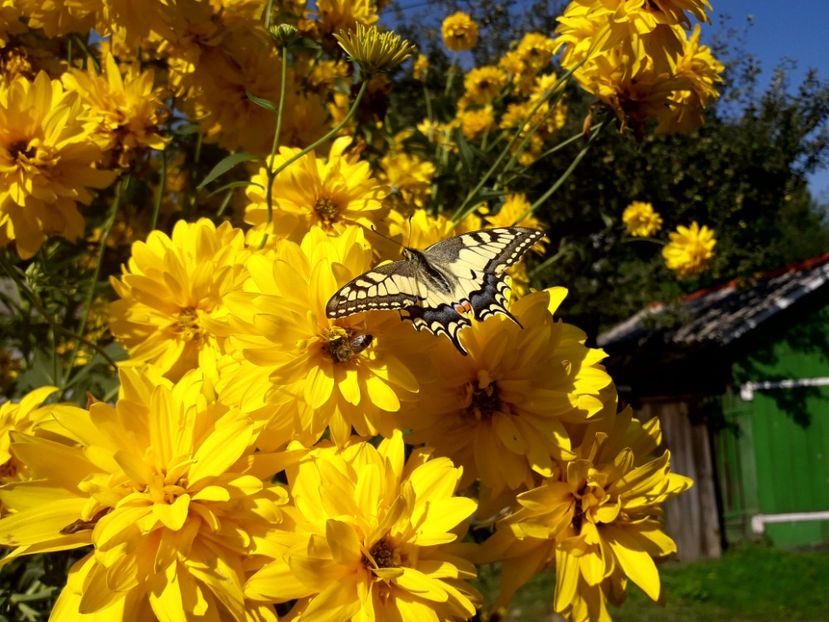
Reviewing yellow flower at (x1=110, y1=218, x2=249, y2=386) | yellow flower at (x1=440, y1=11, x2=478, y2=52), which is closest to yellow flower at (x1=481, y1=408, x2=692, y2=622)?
yellow flower at (x1=110, y1=218, x2=249, y2=386)

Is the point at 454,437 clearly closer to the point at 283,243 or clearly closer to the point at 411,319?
the point at 411,319

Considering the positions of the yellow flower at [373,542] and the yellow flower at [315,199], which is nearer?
the yellow flower at [373,542]

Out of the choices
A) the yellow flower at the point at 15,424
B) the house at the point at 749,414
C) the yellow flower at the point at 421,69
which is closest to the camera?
the yellow flower at the point at 15,424

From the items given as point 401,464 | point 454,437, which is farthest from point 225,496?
point 454,437

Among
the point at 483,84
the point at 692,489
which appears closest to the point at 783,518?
the point at 692,489

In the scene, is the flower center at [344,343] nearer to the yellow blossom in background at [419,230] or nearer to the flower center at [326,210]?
the yellow blossom in background at [419,230]

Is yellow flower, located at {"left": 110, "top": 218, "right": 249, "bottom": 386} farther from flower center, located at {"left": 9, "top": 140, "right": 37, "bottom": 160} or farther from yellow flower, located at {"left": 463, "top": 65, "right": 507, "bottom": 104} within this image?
yellow flower, located at {"left": 463, "top": 65, "right": 507, "bottom": 104}

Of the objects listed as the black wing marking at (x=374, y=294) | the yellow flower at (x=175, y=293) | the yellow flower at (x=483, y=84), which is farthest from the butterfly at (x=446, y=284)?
the yellow flower at (x=483, y=84)
